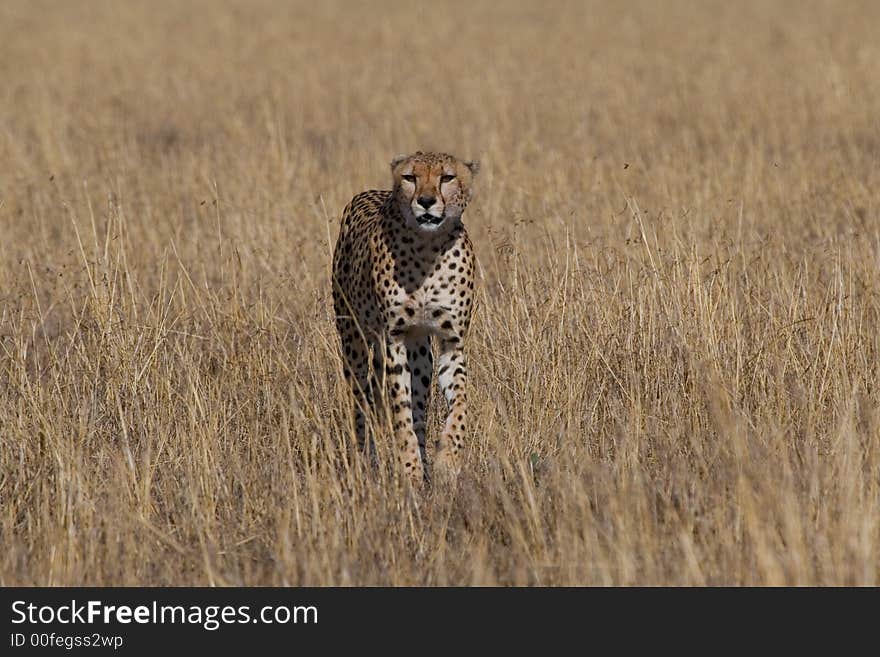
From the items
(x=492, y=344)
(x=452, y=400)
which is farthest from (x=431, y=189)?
(x=492, y=344)

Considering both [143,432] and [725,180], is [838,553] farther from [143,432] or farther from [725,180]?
[725,180]

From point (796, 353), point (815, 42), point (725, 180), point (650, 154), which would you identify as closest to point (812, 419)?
point (796, 353)

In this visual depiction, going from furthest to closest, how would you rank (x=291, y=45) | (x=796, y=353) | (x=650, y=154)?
(x=291, y=45)
(x=650, y=154)
(x=796, y=353)

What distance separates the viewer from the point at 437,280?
4.33 metres

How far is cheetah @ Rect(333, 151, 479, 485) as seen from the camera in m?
4.21

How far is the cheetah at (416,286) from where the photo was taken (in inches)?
166

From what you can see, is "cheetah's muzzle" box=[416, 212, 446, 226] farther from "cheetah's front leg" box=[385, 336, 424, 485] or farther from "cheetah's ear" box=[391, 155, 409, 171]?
"cheetah's front leg" box=[385, 336, 424, 485]

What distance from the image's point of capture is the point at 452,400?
4.36 m

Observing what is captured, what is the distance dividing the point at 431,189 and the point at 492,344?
84 centimetres

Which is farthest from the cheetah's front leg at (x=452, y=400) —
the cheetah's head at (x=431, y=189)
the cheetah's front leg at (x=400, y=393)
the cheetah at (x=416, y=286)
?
the cheetah's head at (x=431, y=189)

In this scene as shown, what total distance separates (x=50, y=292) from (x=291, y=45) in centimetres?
798

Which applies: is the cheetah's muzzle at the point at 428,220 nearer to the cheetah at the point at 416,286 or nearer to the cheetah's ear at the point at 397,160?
the cheetah at the point at 416,286

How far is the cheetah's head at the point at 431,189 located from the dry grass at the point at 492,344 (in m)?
0.57

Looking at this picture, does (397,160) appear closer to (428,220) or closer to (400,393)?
(428,220)
